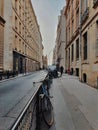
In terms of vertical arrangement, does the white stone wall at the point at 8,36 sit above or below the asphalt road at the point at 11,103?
above

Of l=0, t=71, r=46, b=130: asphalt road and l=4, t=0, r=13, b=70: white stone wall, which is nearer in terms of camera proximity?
l=0, t=71, r=46, b=130: asphalt road

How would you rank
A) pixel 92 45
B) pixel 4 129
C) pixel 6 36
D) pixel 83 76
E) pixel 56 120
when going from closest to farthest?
pixel 4 129
pixel 56 120
pixel 92 45
pixel 83 76
pixel 6 36

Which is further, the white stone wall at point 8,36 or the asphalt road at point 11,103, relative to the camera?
the white stone wall at point 8,36

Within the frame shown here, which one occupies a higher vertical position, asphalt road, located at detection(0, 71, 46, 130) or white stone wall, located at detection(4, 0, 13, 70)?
white stone wall, located at detection(4, 0, 13, 70)

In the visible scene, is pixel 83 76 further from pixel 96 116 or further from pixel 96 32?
pixel 96 116

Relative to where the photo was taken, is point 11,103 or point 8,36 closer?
point 11,103

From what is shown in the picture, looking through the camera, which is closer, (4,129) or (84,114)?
(4,129)

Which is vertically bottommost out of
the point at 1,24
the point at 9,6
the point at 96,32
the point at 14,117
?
the point at 14,117

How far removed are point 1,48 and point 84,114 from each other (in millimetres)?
14015

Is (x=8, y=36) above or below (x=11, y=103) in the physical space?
above

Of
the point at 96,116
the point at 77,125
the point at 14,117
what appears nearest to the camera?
the point at 14,117

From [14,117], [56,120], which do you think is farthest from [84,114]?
[14,117]

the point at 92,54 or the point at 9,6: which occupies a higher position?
the point at 9,6

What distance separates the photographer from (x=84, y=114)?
6238mm
